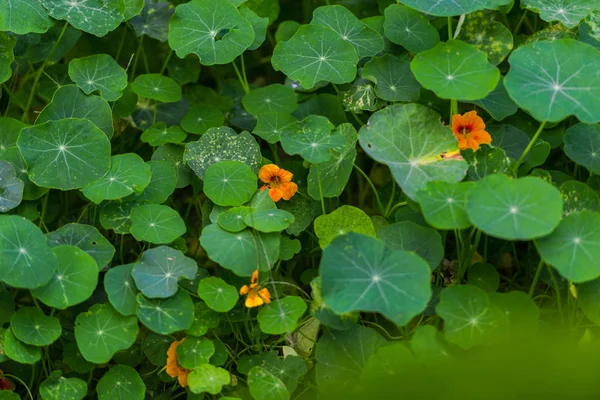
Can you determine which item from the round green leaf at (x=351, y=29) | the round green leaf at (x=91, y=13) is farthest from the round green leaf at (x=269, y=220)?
the round green leaf at (x=91, y=13)

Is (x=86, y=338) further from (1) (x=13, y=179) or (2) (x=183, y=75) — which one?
(2) (x=183, y=75)

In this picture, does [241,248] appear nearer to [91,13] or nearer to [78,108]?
[78,108]

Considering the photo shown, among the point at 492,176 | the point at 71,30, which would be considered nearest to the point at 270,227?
the point at 492,176

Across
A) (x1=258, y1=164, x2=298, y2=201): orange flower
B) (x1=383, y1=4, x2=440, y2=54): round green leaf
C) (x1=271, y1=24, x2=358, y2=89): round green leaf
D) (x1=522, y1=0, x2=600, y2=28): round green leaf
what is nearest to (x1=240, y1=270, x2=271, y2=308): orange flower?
(x1=258, y1=164, x2=298, y2=201): orange flower

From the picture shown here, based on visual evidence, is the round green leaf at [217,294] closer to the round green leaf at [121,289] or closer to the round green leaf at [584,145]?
the round green leaf at [121,289]

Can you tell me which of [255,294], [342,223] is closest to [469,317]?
[342,223]

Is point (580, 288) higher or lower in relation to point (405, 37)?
lower

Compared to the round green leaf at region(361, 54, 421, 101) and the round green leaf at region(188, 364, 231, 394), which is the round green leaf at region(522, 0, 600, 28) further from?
the round green leaf at region(188, 364, 231, 394)
